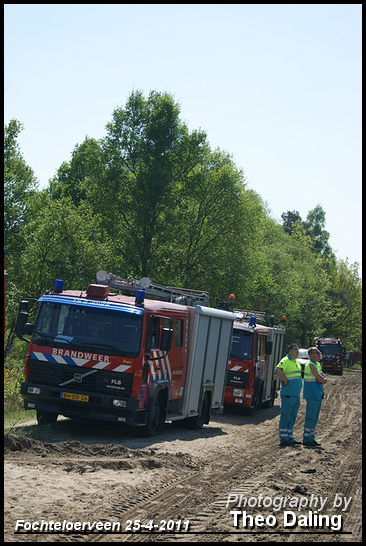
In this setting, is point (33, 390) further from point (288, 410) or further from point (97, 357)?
point (288, 410)

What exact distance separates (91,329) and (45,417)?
7.34 ft

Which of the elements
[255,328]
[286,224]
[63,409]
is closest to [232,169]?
[255,328]

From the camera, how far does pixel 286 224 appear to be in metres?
125

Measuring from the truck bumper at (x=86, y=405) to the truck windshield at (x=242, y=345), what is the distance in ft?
24.0

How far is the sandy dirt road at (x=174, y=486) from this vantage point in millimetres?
6293

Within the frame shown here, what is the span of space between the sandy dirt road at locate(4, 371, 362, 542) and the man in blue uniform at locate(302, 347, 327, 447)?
1.41ft

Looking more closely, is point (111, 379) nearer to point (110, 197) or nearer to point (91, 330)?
point (91, 330)

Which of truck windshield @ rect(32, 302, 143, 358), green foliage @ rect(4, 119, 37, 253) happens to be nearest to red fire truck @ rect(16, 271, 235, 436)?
truck windshield @ rect(32, 302, 143, 358)

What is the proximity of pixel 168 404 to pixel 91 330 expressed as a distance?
127 inches

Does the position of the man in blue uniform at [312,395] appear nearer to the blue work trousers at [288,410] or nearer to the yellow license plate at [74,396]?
the blue work trousers at [288,410]

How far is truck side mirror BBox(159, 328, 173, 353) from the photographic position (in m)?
12.3

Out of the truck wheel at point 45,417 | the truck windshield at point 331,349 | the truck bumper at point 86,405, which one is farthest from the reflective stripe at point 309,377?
the truck windshield at point 331,349

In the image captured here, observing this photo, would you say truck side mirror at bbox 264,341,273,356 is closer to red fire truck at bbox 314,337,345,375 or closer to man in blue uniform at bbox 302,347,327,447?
Answer: man in blue uniform at bbox 302,347,327,447

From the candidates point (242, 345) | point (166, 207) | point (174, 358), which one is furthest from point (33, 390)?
point (166, 207)
